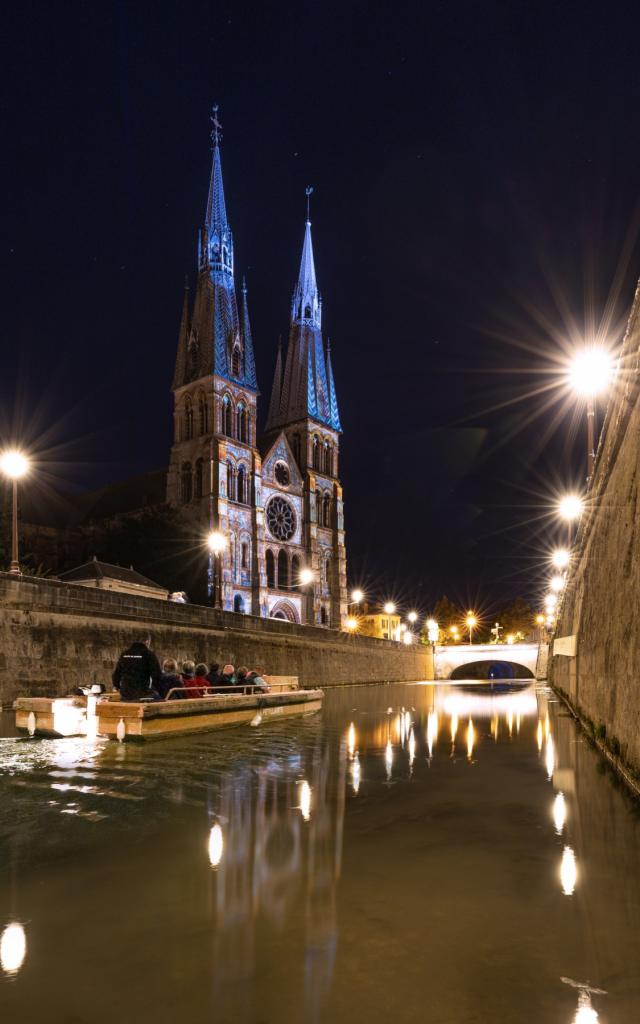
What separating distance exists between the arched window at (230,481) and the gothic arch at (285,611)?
12048 millimetres

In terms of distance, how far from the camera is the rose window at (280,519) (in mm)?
77200

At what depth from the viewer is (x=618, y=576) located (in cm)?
1066

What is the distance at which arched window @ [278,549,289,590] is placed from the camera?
7688cm

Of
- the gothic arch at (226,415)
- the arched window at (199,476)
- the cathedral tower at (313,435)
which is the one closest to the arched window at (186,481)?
the arched window at (199,476)

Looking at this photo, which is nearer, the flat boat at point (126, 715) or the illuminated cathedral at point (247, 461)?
the flat boat at point (126, 715)

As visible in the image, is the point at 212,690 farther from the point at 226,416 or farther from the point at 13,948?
the point at 226,416

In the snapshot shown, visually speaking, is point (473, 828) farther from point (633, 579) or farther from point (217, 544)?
point (217, 544)

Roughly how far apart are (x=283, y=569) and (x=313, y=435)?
18.7m

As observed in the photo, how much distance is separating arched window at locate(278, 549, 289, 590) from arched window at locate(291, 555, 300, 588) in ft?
2.38

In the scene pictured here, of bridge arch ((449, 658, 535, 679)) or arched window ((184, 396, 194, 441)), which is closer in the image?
arched window ((184, 396, 194, 441))

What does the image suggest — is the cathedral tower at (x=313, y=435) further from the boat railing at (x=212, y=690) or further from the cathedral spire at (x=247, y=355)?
the boat railing at (x=212, y=690)

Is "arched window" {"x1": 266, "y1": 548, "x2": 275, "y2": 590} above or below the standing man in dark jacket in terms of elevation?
above

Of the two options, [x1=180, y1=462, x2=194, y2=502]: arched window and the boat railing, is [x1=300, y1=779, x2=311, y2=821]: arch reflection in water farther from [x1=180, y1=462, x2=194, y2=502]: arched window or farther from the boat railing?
[x1=180, y1=462, x2=194, y2=502]: arched window

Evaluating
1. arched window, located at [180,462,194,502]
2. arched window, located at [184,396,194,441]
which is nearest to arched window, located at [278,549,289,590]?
arched window, located at [180,462,194,502]
